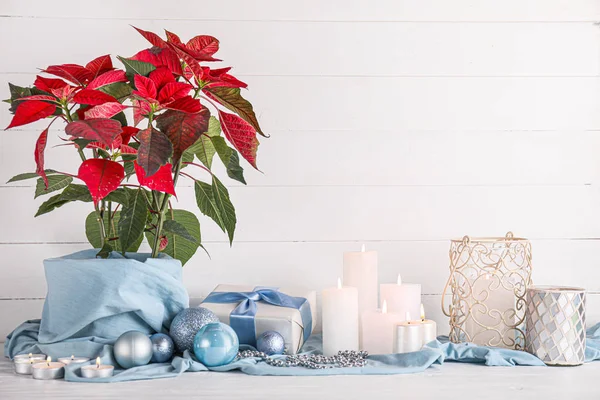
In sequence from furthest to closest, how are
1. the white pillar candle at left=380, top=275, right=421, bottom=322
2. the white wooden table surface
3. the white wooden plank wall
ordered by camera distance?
the white wooden plank wall
the white pillar candle at left=380, top=275, right=421, bottom=322
the white wooden table surface

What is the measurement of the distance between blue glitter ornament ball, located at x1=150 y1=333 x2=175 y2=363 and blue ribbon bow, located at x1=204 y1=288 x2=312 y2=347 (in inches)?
4.4

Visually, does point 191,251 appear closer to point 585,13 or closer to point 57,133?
point 57,133

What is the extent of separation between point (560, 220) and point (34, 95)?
3.36ft

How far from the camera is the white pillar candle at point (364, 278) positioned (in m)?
1.16

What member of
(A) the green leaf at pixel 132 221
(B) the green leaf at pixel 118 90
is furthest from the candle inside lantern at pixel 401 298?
(B) the green leaf at pixel 118 90

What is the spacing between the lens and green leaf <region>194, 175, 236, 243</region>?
1.04 m

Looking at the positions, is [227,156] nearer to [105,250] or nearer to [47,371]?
[105,250]

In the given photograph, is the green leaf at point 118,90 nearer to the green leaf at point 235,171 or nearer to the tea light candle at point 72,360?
the green leaf at point 235,171

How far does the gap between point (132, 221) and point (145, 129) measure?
0.49 feet

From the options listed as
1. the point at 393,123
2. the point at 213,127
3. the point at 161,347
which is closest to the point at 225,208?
the point at 213,127

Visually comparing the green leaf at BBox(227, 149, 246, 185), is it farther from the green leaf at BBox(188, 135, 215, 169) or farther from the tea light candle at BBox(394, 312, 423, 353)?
the tea light candle at BBox(394, 312, 423, 353)

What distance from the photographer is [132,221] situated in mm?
972

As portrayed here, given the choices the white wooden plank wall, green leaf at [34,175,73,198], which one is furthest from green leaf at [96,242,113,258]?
the white wooden plank wall

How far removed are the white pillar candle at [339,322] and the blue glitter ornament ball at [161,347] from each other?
0.25 m
